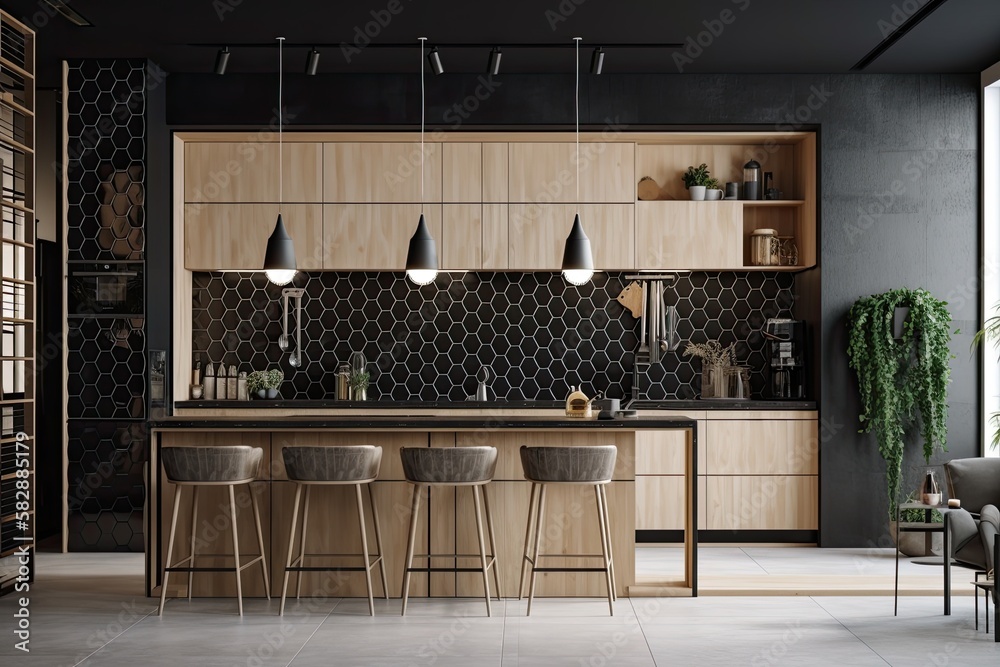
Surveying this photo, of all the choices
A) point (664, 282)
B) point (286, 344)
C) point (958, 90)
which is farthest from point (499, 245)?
point (958, 90)

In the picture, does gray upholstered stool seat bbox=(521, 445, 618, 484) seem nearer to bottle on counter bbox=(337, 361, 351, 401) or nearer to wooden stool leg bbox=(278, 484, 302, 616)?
wooden stool leg bbox=(278, 484, 302, 616)

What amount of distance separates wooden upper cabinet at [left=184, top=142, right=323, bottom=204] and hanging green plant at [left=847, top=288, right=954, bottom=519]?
12.9 ft

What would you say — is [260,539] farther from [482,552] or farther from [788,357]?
[788,357]

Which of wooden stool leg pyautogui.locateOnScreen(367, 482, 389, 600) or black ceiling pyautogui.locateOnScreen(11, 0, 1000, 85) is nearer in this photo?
wooden stool leg pyautogui.locateOnScreen(367, 482, 389, 600)

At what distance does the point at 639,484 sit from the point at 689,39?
2985mm

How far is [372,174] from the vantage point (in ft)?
21.2

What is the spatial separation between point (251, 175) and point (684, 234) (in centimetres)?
316

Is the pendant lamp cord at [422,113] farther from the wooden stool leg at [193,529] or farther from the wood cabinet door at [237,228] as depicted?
the wooden stool leg at [193,529]

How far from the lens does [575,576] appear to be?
15.5 ft

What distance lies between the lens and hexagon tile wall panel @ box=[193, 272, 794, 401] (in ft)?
22.7

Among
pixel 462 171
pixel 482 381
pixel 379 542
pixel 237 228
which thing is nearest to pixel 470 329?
pixel 482 381

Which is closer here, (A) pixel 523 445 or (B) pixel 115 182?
(A) pixel 523 445

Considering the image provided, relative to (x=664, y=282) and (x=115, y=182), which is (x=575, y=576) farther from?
(x=115, y=182)

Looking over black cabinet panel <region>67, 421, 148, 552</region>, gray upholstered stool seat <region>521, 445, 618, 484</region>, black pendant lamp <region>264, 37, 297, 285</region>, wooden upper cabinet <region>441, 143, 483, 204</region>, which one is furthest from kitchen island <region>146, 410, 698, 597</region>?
wooden upper cabinet <region>441, 143, 483, 204</region>
